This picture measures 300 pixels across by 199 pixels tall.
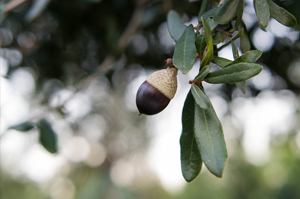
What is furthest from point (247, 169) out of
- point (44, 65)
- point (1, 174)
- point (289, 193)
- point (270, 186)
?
point (1, 174)

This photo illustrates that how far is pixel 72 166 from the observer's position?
Answer: 21.2 ft

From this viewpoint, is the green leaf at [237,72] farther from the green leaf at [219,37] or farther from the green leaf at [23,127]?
the green leaf at [23,127]

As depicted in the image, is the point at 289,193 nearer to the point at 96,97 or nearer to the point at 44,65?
the point at 96,97

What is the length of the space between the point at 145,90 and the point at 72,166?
6.61 meters

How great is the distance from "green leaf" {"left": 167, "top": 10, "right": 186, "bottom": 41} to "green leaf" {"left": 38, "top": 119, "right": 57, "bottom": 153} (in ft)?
2.07

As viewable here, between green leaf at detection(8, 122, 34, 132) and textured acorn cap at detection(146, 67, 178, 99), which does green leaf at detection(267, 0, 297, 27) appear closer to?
textured acorn cap at detection(146, 67, 178, 99)

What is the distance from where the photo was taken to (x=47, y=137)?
0.92 metres

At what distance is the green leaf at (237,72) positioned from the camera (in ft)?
1.12

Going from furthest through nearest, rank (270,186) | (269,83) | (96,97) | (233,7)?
1. (270,186)
2. (96,97)
3. (269,83)
4. (233,7)

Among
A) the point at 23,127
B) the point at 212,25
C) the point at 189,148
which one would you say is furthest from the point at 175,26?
the point at 23,127

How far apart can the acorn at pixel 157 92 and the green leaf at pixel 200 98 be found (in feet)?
0.21

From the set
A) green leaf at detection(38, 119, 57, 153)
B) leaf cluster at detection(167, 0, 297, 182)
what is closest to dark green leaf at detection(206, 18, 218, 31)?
leaf cluster at detection(167, 0, 297, 182)

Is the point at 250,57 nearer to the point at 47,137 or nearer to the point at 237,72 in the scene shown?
the point at 237,72

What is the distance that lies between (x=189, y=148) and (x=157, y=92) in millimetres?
105
